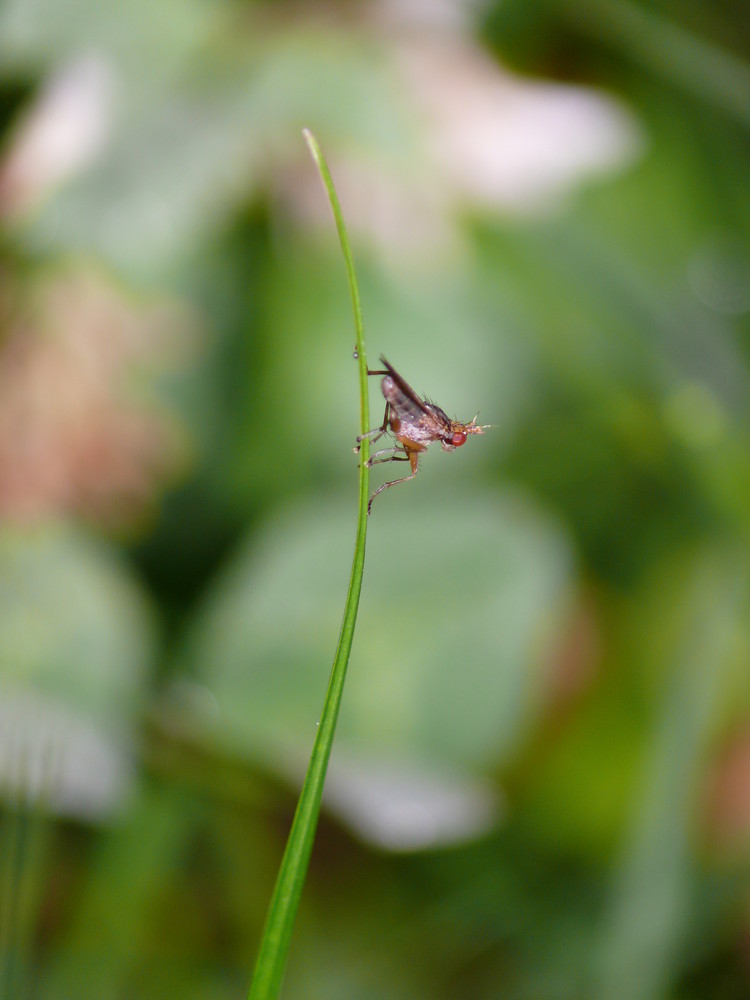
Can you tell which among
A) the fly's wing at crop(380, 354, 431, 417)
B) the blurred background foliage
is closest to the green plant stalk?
the fly's wing at crop(380, 354, 431, 417)

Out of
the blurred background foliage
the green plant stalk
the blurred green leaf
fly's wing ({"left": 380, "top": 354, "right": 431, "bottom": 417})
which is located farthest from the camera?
the blurred green leaf

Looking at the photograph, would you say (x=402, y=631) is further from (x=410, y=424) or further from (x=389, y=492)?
(x=410, y=424)

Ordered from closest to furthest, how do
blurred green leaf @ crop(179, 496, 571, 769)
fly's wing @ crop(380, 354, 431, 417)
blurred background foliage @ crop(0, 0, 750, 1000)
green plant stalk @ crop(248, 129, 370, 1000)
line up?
green plant stalk @ crop(248, 129, 370, 1000), fly's wing @ crop(380, 354, 431, 417), blurred background foliage @ crop(0, 0, 750, 1000), blurred green leaf @ crop(179, 496, 571, 769)

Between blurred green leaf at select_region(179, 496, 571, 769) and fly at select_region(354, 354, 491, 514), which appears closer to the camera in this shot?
fly at select_region(354, 354, 491, 514)

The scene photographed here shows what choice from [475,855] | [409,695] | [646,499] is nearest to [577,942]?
[475,855]

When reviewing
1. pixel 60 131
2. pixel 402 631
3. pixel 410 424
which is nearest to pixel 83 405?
pixel 60 131

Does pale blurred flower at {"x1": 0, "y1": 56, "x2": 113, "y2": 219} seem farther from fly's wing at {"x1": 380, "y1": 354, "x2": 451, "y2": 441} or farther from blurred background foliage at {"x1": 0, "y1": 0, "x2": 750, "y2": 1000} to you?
fly's wing at {"x1": 380, "y1": 354, "x2": 451, "y2": 441}

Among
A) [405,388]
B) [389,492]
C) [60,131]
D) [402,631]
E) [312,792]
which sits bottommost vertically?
[312,792]
